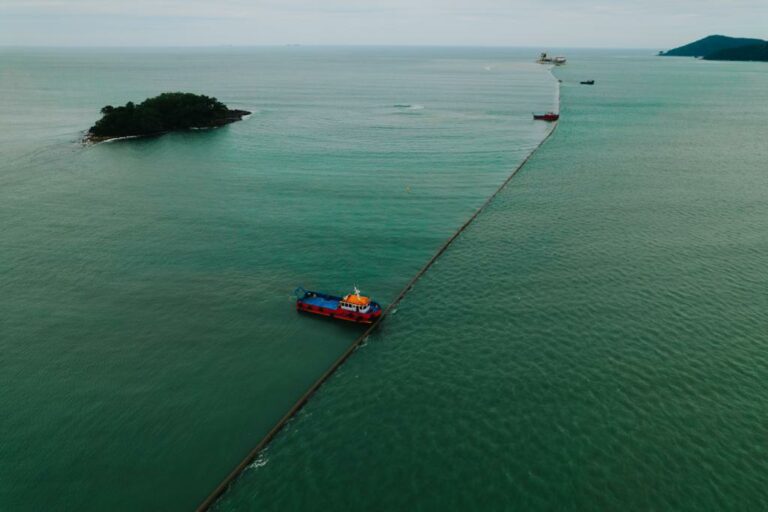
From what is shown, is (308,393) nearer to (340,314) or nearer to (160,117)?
(340,314)

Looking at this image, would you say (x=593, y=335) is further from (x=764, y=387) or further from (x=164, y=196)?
(x=164, y=196)

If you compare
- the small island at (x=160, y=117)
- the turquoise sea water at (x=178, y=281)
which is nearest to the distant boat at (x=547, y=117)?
the turquoise sea water at (x=178, y=281)

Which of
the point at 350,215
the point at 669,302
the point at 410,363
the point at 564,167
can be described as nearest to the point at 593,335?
the point at 669,302

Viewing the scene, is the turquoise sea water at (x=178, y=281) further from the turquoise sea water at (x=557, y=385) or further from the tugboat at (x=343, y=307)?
the turquoise sea water at (x=557, y=385)

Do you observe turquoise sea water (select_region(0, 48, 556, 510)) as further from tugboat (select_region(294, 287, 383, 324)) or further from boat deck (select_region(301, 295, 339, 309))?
boat deck (select_region(301, 295, 339, 309))

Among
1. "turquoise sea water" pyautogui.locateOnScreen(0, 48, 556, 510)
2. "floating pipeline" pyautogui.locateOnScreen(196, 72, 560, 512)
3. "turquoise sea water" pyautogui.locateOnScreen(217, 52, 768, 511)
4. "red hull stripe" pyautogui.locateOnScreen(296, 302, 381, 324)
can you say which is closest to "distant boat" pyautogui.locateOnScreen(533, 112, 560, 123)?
"turquoise sea water" pyautogui.locateOnScreen(0, 48, 556, 510)

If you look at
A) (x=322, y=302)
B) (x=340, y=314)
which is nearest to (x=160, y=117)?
(x=322, y=302)
